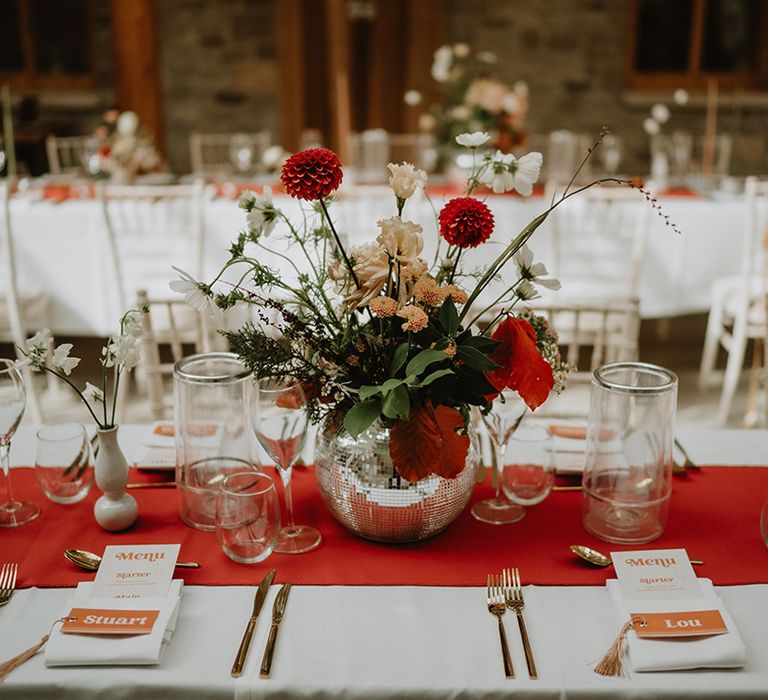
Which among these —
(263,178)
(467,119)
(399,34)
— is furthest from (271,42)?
(467,119)

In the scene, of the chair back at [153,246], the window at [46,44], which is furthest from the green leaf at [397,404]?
the window at [46,44]

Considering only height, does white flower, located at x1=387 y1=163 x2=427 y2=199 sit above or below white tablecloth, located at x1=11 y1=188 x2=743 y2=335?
above

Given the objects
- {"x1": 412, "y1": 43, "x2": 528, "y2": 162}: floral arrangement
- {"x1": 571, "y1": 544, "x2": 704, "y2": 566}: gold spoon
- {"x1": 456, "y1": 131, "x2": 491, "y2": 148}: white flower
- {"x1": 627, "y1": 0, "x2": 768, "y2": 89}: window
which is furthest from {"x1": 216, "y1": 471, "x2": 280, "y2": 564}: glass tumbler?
{"x1": 627, "y1": 0, "x2": 768, "y2": 89}: window

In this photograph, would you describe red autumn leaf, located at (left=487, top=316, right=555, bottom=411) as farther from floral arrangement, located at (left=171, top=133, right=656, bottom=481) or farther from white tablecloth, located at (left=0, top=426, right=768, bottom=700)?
white tablecloth, located at (left=0, top=426, right=768, bottom=700)

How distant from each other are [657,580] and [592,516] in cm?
20

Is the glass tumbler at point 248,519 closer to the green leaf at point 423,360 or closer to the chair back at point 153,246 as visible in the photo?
the green leaf at point 423,360

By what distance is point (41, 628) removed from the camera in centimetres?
112

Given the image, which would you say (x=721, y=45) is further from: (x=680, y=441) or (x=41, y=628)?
(x=41, y=628)

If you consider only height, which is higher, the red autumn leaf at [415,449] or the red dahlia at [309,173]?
the red dahlia at [309,173]

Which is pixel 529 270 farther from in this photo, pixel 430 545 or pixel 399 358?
pixel 430 545

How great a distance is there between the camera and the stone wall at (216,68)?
6.11 meters

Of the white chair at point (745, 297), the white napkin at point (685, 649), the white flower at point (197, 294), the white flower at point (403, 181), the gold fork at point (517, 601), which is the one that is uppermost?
the white flower at point (403, 181)

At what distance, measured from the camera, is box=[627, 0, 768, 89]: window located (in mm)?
6258

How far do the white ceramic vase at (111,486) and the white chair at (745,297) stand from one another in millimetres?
2581
